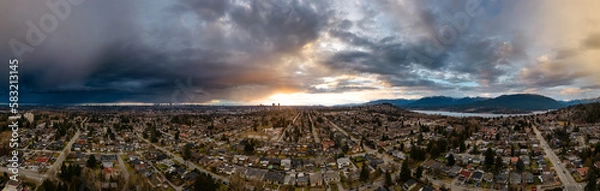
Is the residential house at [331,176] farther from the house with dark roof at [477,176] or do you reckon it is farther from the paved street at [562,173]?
the paved street at [562,173]

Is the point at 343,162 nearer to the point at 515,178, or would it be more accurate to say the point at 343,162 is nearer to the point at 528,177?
the point at 515,178

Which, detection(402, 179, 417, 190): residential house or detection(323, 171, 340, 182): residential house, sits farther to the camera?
detection(323, 171, 340, 182): residential house

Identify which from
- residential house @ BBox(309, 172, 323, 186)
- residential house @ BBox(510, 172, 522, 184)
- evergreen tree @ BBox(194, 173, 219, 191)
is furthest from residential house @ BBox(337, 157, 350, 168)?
residential house @ BBox(510, 172, 522, 184)

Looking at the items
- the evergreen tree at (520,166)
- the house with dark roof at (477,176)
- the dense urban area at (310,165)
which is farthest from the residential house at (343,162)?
the evergreen tree at (520,166)

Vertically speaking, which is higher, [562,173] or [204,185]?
[204,185]

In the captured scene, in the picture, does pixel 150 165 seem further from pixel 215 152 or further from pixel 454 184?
pixel 454 184

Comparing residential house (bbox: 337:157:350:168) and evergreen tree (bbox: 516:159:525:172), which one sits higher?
evergreen tree (bbox: 516:159:525:172)

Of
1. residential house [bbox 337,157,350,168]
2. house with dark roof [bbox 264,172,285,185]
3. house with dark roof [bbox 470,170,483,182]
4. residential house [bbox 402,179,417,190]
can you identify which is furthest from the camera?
residential house [bbox 337,157,350,168]

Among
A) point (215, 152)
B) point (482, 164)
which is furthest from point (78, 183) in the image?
point (482, 164)

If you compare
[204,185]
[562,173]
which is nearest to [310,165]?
[204,185]

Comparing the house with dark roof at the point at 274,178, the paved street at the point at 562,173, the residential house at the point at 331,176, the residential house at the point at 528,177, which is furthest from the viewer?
the residential house at the point at 331,176

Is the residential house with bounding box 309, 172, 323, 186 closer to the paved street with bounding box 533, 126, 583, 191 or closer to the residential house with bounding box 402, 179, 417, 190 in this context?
the residential house with bounding box 402, 179, 417, 190

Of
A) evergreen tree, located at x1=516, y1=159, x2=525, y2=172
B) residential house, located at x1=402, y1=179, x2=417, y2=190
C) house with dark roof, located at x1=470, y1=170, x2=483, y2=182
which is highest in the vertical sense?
evergreen tree, located at x1=516, y1=159, x2=525, y2=172
